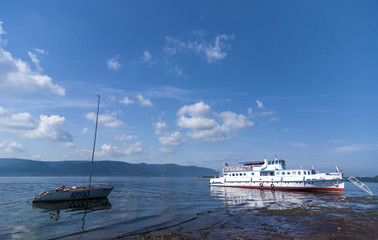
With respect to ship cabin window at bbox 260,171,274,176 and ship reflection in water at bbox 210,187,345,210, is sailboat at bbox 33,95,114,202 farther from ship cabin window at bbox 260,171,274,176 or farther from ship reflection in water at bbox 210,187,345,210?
ship cabin window at bbox 260,171,274,176

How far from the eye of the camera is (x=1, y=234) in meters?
15.9

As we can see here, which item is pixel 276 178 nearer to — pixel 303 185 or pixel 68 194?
pixel 303 185

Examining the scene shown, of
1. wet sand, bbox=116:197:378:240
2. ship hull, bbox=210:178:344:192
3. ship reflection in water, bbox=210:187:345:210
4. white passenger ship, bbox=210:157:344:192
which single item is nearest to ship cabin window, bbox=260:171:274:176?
white passenger ship, bbox=210:157:344:192

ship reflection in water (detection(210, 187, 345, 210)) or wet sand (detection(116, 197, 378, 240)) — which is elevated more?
wet sand (detection(116, 197, 378, 240))

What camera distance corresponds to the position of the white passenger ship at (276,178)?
157ft

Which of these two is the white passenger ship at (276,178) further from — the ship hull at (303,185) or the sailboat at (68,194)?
the sailboat at (68,194)

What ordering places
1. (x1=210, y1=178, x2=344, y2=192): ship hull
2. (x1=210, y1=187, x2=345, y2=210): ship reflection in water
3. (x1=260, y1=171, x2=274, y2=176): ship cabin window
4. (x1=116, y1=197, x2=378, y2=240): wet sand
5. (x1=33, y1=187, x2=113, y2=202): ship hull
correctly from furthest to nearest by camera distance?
(x1=260, y1=171, x2=274, y2=176): ship cabin window < (x1=210, y1=178, x2=344, y2=192): ship hull < (x1=33, y1=187, x2=113, y2=202): ship hull < (x1=210, y1=187, x2=345, y2=210): ship reflection in water < (x1=116, y1=197, x2=378, y2=240): wet sand

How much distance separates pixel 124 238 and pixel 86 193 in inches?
924

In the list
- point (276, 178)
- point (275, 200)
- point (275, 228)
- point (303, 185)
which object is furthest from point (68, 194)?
point (303, 185)

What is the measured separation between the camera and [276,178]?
177 feet

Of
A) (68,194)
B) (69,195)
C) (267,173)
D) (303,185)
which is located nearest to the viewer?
(68,194)

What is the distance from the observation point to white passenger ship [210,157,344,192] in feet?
157

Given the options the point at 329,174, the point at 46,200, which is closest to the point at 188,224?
the point at 46,200

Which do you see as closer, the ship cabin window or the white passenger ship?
the white passenger ship
